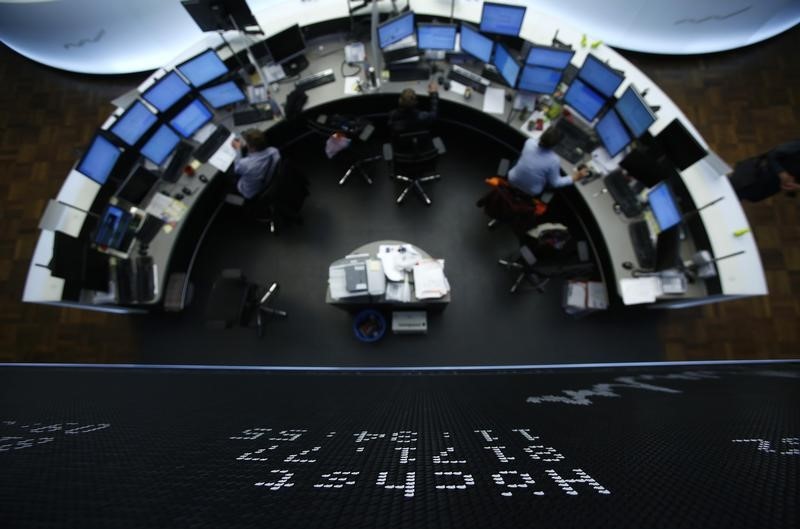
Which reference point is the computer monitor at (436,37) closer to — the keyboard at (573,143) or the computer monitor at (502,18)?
the computer monitor at (502,18)

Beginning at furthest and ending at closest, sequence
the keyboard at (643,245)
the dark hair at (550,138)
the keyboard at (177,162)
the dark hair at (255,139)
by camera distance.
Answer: the keyboard at (177,162)
the dark hair at (255,139)
the keyboard at (643,245)
the dark hair at (550,138)

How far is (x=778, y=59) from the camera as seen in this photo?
14.6ft

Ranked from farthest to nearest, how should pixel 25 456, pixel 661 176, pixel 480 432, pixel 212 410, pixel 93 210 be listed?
pixel 93 210 → pixel 661 176 → pixel 212 410 → pixel 480 432 → pixel 25 456

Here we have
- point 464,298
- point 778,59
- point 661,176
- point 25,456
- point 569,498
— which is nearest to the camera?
point 569,498

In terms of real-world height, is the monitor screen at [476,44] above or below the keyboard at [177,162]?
above

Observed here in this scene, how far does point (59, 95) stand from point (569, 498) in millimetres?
6270

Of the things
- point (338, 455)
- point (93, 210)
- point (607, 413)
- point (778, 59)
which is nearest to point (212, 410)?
point (338, 455)

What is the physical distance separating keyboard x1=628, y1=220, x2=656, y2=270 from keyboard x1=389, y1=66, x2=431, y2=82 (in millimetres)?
2333

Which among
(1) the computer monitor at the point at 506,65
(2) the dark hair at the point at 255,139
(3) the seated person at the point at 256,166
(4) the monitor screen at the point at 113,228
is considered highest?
(1) the computer monitor at the point at 506,65

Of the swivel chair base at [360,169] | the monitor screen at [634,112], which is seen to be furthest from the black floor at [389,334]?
the monitor screen at [634,112]

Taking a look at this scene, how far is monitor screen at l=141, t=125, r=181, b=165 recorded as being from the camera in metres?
3.42

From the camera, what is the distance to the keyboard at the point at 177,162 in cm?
354

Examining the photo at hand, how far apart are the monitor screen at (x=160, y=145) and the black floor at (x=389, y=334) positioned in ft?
2.59

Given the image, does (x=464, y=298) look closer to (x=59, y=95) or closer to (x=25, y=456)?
(x=25, y=456)
